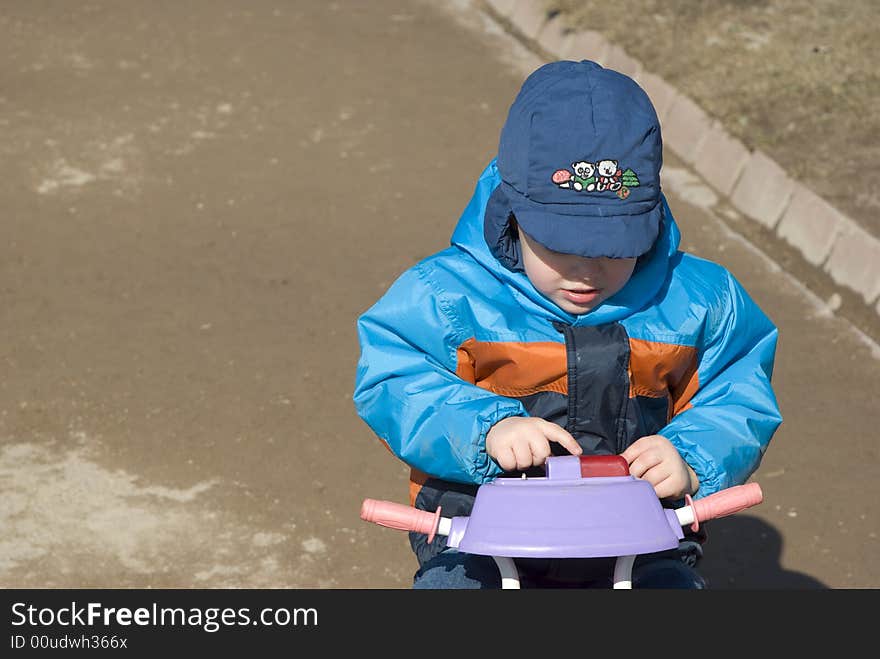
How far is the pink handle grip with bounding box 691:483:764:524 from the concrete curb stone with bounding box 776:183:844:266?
11.7ft

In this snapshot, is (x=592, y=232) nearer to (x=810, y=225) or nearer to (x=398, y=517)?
(x=398, y=517)

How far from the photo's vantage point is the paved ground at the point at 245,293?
429cm

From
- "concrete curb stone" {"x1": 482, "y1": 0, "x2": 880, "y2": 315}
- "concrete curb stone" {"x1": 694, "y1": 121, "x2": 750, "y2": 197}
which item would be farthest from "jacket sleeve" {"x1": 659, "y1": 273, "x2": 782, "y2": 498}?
"concrete curb stone" {"x1": 694, "y1": 121, "x2": 750, "y2": 197}

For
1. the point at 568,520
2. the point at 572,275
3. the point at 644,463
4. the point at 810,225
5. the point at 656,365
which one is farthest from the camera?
the point at 810,225

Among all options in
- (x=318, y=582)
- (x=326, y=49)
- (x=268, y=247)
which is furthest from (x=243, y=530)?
(x=326, y=49)

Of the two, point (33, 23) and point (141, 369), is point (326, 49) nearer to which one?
point (33, 23)

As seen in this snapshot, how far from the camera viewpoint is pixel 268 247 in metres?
5.82

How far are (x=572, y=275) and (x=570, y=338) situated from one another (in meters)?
0.13

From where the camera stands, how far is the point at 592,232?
2473mm

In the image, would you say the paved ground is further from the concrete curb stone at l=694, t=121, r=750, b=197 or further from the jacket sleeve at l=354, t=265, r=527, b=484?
the jacket sleeve at l=354, t=265, r=527, b=484

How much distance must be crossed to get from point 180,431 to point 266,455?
0.30m

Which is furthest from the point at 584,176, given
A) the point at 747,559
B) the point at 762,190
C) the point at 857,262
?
the point at 762,190

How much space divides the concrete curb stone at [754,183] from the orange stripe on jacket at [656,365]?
2867 millimetres

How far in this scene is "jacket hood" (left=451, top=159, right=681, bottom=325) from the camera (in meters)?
2.67
